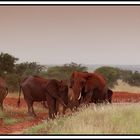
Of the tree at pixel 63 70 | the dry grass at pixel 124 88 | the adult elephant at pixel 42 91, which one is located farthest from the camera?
the adult elephant at pixel 42 91

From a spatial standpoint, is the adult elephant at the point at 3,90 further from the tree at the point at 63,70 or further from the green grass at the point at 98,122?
the green grass at the point at 98,122

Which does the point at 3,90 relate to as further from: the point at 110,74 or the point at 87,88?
the point at 110,74

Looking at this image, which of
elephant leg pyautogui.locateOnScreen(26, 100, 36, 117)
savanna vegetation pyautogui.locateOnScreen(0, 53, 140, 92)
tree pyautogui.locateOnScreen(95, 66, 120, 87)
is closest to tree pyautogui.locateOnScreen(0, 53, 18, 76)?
savanna vegetation pyautogui.locateOnScreen(0, 53, 140, 92)

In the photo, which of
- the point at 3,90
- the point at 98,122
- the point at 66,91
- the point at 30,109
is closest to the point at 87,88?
the point at 66,91

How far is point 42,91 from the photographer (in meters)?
13.1

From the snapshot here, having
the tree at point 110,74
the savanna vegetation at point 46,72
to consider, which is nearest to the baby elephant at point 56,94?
the savanna vegetation at point 46,72

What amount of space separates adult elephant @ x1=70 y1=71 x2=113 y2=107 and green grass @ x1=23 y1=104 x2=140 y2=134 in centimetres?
40

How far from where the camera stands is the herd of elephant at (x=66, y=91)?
42.0 feet

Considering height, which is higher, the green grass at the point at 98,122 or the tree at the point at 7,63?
the tree at the point at 7,63

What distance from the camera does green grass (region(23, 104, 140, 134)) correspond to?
39.3ft

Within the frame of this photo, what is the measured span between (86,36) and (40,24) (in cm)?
74

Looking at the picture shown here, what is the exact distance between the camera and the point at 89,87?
1314 cm

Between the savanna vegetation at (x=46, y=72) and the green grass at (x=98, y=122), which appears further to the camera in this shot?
the savanna vegetation at (x=46, y=72)

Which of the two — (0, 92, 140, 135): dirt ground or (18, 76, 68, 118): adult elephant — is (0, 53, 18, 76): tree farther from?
(0, 92, 140, 135): dirt ground
